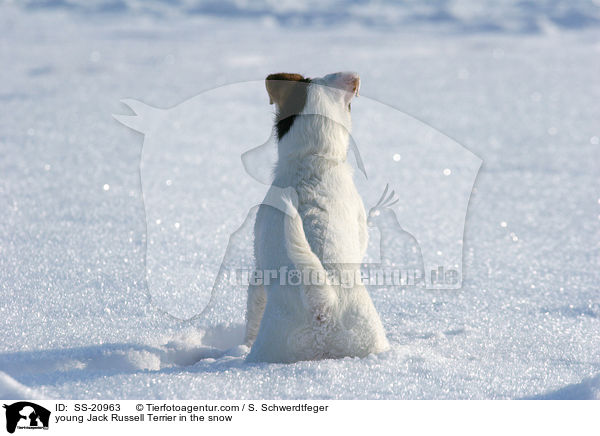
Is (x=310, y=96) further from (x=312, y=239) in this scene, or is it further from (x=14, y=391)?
(x=14, y=391)

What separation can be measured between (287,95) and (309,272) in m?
0.66

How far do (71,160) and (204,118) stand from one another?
5.83ft

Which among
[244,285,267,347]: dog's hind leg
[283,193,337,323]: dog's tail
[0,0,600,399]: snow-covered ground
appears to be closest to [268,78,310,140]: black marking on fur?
[283,193,337,323]: dog's tail

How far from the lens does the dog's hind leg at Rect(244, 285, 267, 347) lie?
243cm

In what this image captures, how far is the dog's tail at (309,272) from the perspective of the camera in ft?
7.07

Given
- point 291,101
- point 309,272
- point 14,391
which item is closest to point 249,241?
point 291,101

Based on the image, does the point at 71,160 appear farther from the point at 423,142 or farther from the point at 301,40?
the point at 301,40

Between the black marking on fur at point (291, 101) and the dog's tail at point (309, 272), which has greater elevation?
the black marking on fur at point (291, 101)

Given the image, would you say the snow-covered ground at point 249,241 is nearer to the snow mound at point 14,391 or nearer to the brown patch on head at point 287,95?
the snow mound at point 14,391

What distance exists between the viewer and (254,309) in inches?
98.0

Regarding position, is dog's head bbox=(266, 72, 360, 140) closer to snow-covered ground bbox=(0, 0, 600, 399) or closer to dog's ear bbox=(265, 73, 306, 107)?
dog's ear bbox=(265, 73, 306, 107)

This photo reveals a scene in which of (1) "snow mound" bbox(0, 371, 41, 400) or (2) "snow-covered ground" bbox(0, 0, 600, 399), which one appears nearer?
(1) "snow mound" bbox(0, 371, 41, 400)
